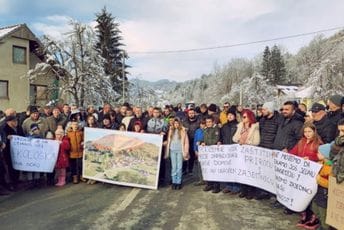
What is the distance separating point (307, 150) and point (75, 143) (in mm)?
5597

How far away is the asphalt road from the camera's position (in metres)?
6.55

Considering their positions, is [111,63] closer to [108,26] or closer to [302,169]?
[108,26]

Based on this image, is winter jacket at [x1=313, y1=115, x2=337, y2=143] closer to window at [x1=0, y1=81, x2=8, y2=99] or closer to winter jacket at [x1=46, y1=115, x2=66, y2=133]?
winter jacket at [x1=46, y1=115, x2=66, y2=133]

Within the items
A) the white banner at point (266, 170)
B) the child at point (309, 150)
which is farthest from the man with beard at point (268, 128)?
the child at point (309, 150)

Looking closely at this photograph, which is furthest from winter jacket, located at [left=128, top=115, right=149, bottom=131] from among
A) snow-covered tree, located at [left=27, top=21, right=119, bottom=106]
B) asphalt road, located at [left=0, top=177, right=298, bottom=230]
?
snow-covered tree, located at [left=27, top=21, right=119, bottom=106]

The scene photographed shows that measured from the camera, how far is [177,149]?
9539 mm

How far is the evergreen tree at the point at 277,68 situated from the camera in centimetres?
9081

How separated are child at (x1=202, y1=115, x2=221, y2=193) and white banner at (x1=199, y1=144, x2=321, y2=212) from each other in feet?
0.71

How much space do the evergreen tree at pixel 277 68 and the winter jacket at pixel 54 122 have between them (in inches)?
3265

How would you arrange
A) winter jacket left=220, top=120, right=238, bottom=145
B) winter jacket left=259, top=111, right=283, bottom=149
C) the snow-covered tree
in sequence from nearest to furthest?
winter jacket left=259, top=111, right=283, bottom=149 < winter jacket left=220, top=120, right=238, bottom=145 < the snow-covered tree

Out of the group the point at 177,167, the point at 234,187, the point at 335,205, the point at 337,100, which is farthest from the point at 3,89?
the point at 335,205

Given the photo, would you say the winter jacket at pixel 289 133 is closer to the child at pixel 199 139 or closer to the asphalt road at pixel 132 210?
the asphalt road at pixel 132 210

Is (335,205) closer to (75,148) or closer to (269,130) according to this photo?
(269,130)

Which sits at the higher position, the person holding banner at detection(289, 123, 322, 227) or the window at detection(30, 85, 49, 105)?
the window at detection(30, 85, 49, 105)
